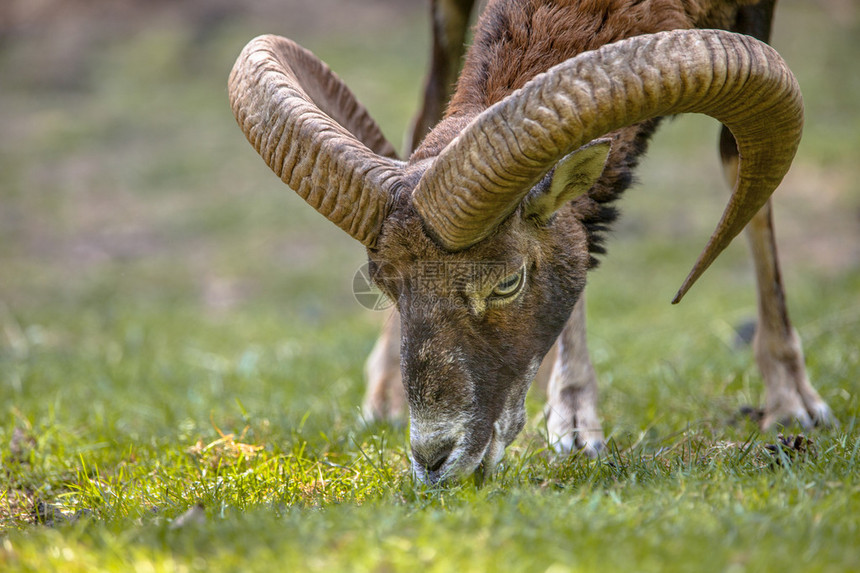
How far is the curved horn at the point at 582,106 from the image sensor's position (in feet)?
11.5

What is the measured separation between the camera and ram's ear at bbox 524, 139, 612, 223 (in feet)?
12.7

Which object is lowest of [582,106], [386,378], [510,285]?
[386,378]

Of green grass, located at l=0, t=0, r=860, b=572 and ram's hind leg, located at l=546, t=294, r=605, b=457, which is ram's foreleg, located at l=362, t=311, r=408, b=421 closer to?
green grass, located at l=0, t=0, r=860, b=572

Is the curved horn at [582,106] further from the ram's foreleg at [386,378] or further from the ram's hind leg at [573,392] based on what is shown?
the ram's foreleg at [386,378]

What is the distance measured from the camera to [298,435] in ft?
15.3

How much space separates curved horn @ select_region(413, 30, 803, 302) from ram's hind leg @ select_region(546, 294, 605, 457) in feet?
4.88

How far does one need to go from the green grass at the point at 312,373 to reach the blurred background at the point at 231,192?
60mm

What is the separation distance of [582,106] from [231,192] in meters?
12.7

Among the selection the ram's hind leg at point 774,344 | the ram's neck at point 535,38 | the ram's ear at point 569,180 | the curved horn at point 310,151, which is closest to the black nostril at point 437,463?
the curved horn at point 310,151

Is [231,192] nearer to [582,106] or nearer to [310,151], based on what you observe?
[310,151]

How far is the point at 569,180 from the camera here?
13.3 ft

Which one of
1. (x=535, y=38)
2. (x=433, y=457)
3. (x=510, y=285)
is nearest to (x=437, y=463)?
(x=433, y=457)

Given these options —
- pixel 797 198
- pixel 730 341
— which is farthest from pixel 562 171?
pixel 797 198

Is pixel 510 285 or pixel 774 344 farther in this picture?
pixel 774 344
